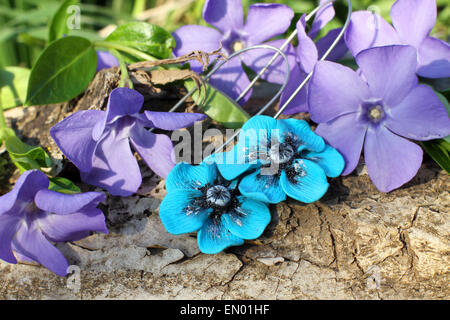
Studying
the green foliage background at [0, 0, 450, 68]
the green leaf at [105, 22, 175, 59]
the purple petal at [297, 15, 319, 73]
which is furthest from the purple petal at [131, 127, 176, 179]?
the green foliage background at [0, 0, 450, 68]

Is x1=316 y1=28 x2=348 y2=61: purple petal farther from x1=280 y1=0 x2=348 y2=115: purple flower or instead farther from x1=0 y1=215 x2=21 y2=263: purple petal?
x1=0 y1=215 x2=21 y2=263: purple petal

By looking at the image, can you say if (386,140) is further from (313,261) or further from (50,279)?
(50,279)

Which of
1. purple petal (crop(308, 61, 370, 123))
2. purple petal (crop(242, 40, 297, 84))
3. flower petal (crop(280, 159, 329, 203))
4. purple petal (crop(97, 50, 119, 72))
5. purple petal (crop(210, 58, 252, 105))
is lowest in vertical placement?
flower petal (crop(280, 159, 329, 203))

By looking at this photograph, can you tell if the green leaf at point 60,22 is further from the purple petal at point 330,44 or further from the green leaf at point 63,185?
the purple petal at point 330,44

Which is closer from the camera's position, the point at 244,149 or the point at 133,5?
the point at 244,149

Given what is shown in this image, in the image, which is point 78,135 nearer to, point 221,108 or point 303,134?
point 221,108

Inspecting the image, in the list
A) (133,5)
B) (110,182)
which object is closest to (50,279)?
(110,182)
